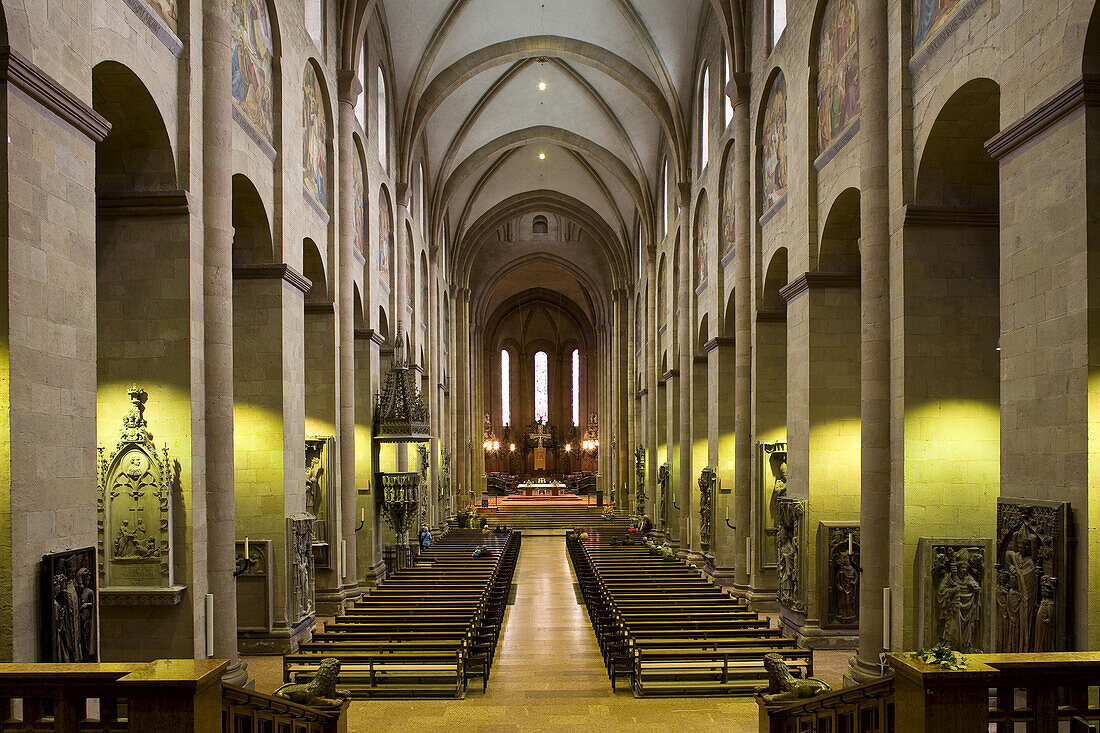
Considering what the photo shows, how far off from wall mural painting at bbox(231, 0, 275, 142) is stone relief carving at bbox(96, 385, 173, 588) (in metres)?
5.13

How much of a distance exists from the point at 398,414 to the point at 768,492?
888 centimetres

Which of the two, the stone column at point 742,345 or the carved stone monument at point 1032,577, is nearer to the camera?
the carved stone monument at point 1032,577

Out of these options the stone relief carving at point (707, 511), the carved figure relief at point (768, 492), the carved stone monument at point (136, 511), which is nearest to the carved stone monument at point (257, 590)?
the carved stone monument at point (136, 511)

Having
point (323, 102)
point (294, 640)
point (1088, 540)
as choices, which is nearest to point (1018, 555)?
point (1088, 540)

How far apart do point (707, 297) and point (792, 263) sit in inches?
300

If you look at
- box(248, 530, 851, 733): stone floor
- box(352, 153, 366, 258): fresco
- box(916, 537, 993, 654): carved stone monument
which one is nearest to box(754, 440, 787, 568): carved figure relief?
box(248, 530, 851, 733): stone floor

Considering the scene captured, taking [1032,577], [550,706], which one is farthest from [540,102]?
[1032,577]

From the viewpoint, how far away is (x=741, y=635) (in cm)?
1222

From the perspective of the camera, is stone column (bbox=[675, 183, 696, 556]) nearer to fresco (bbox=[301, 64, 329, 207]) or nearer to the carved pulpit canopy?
the carved pulpit canopy

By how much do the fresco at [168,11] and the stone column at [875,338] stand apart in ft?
28.6

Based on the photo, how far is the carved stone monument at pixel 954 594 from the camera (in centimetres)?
1060

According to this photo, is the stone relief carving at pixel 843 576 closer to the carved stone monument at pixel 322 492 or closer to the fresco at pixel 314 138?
the carved stone monument at pixel 322 492

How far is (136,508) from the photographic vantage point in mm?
10484

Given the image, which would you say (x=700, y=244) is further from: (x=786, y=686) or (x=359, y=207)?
(x=786, y=686)
